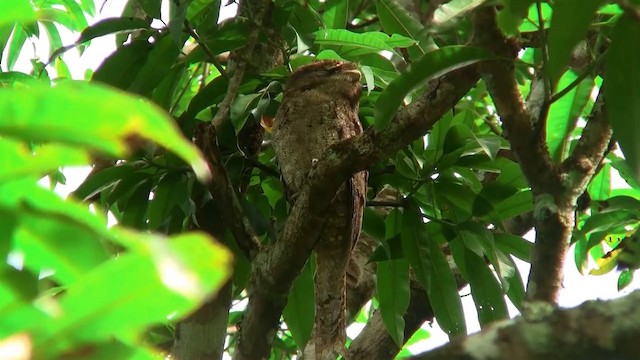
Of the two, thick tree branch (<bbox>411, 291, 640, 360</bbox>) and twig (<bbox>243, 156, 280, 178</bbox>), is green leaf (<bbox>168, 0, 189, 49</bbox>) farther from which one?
thick tree branch (<bbox>411, 291, 640, 360</bbox>)

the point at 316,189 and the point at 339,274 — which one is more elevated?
the point at 316,189

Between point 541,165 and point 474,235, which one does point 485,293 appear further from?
point 541,165

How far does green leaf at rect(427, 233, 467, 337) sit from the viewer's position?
1896mm

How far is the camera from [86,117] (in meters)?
0.43

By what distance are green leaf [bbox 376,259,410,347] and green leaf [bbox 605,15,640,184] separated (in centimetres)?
98

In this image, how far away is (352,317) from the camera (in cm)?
258

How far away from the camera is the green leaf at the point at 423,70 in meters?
1.22

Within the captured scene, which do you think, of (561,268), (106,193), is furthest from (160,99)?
(561,268)

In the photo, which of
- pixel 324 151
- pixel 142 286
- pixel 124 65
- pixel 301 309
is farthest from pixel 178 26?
pixel 142 286

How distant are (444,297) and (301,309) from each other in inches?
14.7

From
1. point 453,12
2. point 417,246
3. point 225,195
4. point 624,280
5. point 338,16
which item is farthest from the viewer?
point 338,16

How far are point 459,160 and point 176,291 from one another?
5.25 feet

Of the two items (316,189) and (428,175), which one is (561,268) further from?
(428,175)

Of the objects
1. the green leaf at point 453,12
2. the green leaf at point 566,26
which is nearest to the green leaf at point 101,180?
the green leaf at point 453,12
